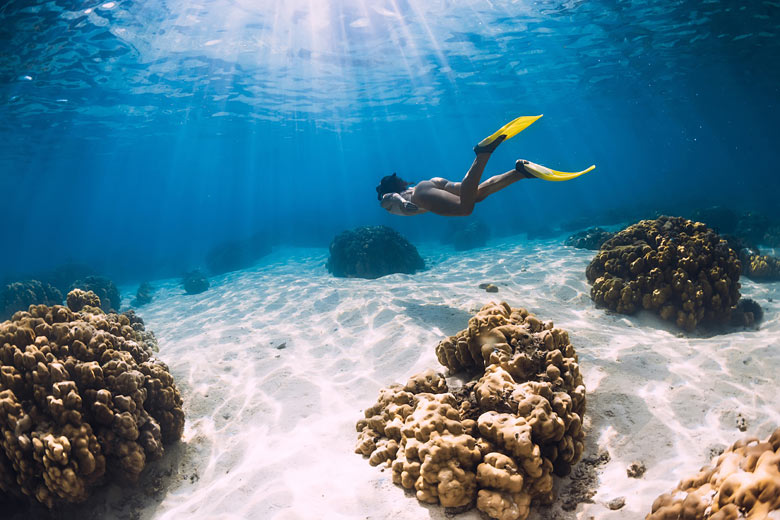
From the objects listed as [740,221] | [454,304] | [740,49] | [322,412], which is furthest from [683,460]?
[740,49]

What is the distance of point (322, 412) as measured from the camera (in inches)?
189

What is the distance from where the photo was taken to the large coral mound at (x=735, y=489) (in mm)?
1609

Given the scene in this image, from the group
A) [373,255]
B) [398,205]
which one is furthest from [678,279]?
[373,255]

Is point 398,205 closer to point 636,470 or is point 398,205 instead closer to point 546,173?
point 546,173

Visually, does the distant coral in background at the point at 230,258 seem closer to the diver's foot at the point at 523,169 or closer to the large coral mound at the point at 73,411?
the large coral mound at the point at 73,411

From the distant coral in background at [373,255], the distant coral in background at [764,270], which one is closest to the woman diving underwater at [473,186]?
the distant coral in background at [373,255]

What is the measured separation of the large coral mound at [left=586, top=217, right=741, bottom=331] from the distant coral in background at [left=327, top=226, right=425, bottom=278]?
25.7 ft

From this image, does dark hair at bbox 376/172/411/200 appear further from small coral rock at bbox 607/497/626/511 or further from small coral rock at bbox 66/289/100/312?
small coral rock at bbox 607/497/626/511

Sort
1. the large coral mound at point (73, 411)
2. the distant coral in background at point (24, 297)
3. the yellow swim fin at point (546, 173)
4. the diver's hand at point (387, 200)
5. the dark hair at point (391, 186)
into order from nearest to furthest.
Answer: the large coral mound at point (73, 411) < the yellow swim fin at point (546, 173) < the diver's hand at point (387, 200) < the dark hair at point (391, 186) < the distant coral in background at point (24, 297)

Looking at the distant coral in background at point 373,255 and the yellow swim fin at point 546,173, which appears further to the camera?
the distant coral in background at point 373,255

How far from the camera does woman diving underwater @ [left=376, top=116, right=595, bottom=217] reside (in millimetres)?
5508

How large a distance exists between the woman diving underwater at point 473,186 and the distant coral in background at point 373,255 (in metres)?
6.47

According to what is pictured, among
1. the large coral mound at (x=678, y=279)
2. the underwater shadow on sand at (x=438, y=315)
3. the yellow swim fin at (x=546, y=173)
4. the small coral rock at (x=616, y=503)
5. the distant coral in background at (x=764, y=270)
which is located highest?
the yellow swim fin at (x=546, y=173)

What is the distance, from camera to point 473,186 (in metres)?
5.77
